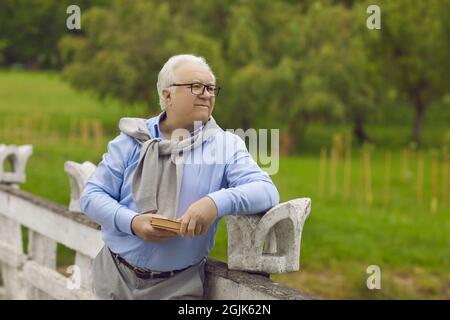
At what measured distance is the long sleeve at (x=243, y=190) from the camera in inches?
116

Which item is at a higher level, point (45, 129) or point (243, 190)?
point (243, 190)

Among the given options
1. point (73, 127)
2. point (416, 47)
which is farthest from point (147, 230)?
point (73, 127)

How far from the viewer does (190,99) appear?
3055mm

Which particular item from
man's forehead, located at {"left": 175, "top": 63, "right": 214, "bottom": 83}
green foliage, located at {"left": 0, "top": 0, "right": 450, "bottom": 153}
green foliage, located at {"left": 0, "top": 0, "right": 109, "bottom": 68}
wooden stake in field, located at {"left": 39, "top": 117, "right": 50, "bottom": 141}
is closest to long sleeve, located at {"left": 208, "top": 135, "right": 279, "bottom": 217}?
man's forehead, located at {"left": 175, "top": 63, "right": 214, "bottom": 83}

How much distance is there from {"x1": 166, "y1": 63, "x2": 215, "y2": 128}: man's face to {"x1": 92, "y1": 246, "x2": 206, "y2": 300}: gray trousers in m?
0.54


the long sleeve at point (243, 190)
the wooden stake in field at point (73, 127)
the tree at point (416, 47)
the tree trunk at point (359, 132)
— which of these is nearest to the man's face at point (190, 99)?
the long sleeve at point (243, 190)

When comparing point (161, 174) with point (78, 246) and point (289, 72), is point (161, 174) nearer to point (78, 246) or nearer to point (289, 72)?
point (78, 246)

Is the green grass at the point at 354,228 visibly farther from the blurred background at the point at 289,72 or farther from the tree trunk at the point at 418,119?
the tree trunk at the point at 418,119

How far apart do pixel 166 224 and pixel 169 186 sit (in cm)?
18

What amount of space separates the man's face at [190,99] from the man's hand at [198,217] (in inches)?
12.8

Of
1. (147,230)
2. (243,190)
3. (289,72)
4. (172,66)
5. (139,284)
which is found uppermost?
(289,72)

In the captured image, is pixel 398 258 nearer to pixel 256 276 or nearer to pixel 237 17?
pixel 256 276

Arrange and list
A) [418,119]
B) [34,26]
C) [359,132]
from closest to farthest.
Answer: [418,119]
[359,132]
[34,26]

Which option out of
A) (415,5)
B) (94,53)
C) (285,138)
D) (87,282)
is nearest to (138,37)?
(94,53)
